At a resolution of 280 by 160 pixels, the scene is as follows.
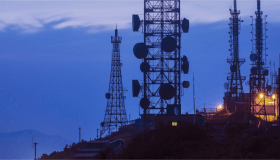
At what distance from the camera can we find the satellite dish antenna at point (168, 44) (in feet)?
104

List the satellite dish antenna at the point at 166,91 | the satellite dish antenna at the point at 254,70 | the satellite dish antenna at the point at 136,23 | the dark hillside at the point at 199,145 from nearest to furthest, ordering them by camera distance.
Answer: the dark hillside at the point at 199,145, the satellite dish antenna at the point at 166,91, the satellite dish antenna at the point at 136,23, the satellite dish antenna at the point at 254,70

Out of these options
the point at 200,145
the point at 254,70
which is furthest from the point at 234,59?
the point at 200,145

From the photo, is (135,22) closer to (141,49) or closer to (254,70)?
(141,49)

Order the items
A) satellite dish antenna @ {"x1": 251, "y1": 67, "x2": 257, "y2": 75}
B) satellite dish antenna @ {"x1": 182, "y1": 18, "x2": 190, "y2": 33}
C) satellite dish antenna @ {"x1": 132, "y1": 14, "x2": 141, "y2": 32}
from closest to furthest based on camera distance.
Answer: satellite dish antenna @ {"x1": 132, "y1": 14, "x2": 141, "y2": 32}
satellite dish antenna @ {"x1": 182, "y1": 18, "x2": 190, "y2": 33}
satellite dish antenna @ {"x1": 251, "y1": 67, "x2": 257, "y2": 75}

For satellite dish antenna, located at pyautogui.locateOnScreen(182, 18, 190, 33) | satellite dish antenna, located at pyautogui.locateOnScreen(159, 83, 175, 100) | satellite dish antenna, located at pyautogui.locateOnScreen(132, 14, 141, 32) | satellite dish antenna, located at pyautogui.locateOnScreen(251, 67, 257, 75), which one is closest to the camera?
satellite dish antenna, located at pyautogui.locateOnScreen(159, 83, 175, 100)

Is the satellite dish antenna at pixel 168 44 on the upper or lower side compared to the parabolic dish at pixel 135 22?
lower

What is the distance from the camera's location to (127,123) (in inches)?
1908

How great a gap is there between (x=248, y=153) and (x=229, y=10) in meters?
40.0

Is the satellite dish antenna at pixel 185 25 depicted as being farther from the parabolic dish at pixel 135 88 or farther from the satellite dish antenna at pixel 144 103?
the satellite dish antenna at pixel 144 103

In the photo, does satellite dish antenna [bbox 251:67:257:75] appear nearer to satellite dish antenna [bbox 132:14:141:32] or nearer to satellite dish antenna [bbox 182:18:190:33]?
satellite dish antenna [bbox 182:18:190:33]

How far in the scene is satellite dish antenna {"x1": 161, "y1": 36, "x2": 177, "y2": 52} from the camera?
104 feet

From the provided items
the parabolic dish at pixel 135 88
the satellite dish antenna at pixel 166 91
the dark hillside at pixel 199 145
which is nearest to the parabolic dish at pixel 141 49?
the parabolic dish at pixel 135 88

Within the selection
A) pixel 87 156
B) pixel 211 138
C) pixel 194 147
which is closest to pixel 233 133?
pixel 211 138

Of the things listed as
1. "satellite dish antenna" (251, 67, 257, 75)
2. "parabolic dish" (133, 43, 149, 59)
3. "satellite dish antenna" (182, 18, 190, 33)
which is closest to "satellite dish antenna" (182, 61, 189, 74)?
"satellite dish antenna" (182, 18, 190, 33)
